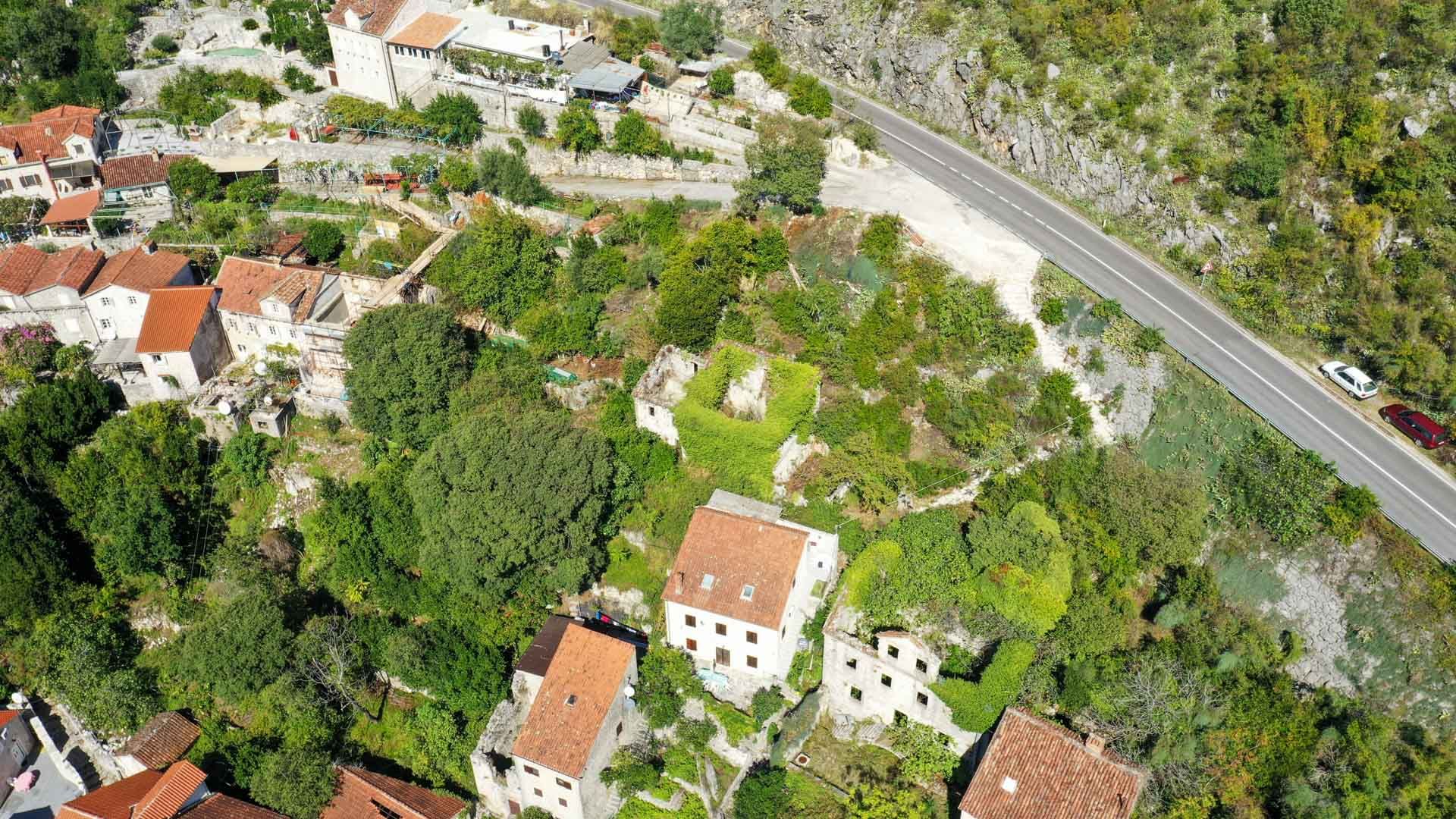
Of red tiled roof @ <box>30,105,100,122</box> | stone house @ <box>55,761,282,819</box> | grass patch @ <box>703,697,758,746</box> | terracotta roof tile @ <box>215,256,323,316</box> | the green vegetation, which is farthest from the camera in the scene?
red tiled roof @ <box>30,105,100,122</box>

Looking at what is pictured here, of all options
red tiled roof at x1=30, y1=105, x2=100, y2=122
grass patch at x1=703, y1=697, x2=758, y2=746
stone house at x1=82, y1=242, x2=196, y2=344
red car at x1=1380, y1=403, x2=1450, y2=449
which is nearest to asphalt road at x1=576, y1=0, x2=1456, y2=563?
red car at x1=1380, y1=403, x2=1450, y2=449

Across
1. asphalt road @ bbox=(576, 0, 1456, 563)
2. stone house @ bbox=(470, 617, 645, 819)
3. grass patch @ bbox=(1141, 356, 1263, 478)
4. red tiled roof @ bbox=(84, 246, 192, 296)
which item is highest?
asphalt road @ bbox=(576, 0, 1456, 563)

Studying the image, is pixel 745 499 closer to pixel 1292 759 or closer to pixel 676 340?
pixel 676 340

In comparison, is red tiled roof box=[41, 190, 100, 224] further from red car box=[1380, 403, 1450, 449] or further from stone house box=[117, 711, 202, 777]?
red car box=[1380, 403, 1450, 449]

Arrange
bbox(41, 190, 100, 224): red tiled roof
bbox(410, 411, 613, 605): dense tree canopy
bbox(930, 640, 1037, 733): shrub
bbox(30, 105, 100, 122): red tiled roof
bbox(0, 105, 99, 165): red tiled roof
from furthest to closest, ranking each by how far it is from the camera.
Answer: bbox(30, 105, 100, 122): red tiled roof < bbox(0, 105, 99, 165): red tiled roof < bbox(41, 190, 100, 224): red tiled roof < bbox(410, 411, 613, 605): dense tree canopy < bbox(930, 640, 1037, 733): shrub

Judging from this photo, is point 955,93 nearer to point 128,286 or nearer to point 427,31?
point 427,31

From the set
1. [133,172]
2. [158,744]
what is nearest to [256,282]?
[133,172]
